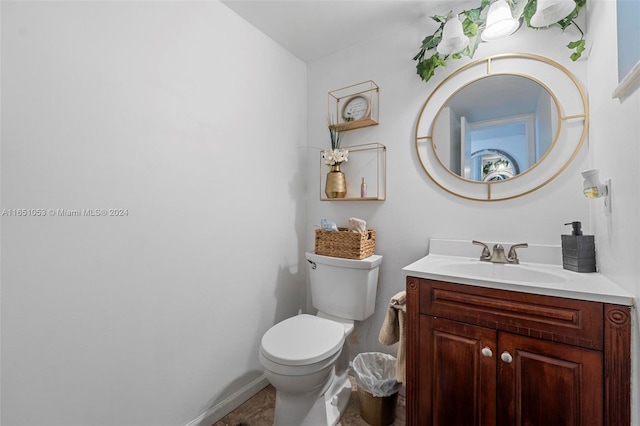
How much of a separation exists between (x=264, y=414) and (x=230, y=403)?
0.20 metres

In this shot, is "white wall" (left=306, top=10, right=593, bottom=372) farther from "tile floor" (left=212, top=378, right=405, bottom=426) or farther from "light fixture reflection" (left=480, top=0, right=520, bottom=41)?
"tile floor" (left=212, top=378, right=405, bottom=426)

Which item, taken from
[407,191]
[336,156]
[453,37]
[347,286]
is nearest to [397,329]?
[347,286]

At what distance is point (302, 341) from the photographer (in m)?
1.31

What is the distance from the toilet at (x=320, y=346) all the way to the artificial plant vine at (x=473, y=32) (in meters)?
1.18

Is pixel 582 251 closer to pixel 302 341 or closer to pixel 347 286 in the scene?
pixel 347 286

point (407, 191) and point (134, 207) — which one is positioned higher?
point (407, 191)

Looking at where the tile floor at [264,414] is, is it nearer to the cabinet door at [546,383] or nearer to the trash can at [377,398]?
the trash can at [377,398]

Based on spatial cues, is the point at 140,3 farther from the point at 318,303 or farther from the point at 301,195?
the point at 318,303

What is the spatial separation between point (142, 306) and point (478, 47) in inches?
83.8

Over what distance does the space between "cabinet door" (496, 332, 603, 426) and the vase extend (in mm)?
1158

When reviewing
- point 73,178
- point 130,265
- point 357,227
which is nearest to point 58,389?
point 130,265

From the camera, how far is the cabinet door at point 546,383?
857 millimetres

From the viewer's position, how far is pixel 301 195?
6.89ft

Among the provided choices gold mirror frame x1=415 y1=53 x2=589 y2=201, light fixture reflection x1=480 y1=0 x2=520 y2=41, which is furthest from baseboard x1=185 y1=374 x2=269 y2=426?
light fixture reflection x1=480 y1=0 x2=520 y2=41
